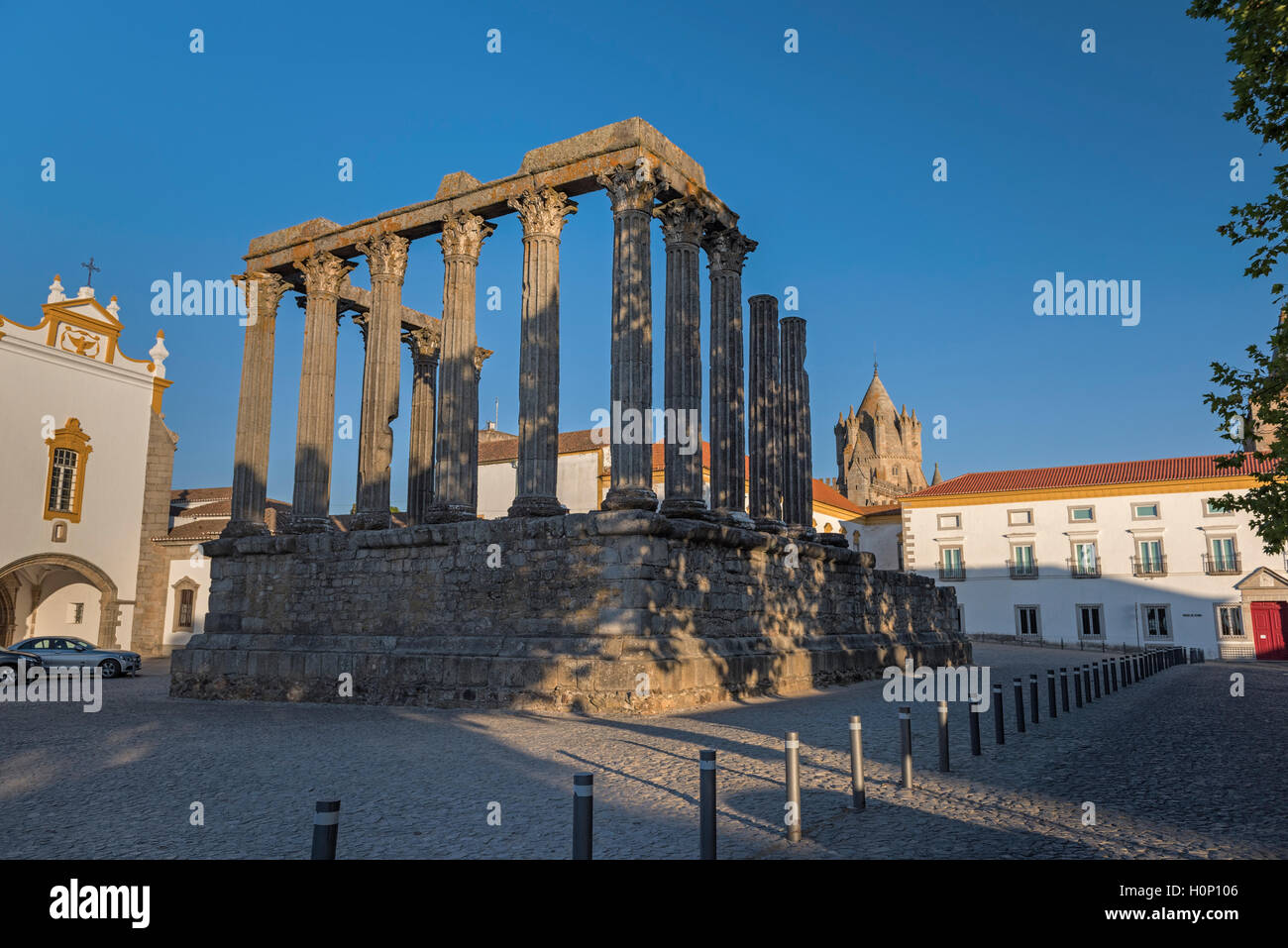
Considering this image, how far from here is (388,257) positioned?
723 inches

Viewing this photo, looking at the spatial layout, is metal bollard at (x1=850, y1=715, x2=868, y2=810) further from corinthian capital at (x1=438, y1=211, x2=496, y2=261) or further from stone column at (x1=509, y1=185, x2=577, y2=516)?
corinthian capital at (x1=438, y1=211, x2=496, y2=261)

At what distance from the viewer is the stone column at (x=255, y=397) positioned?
1956cm

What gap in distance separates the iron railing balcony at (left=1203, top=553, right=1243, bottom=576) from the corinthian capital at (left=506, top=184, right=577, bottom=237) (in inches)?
1559

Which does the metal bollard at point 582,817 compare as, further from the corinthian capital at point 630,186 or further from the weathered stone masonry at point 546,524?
the corinthian capital at point 630,186

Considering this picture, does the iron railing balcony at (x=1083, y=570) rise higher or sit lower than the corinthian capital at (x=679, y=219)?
lower

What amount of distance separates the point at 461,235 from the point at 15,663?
16077mm

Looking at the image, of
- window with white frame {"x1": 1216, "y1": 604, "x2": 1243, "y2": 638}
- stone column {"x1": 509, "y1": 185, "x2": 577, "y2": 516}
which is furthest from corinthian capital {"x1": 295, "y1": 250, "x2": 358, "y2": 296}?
window with white frame {"x1": 1216, "y1": 604, "x2": 1243, "y2": 638}

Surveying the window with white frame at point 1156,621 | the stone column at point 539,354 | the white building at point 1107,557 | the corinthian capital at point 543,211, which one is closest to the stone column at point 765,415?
the stone column at point 539,354

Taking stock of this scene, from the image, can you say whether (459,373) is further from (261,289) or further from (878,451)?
(878,451)

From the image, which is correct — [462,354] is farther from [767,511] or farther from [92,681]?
[92,681]

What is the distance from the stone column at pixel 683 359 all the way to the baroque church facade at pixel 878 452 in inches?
2797

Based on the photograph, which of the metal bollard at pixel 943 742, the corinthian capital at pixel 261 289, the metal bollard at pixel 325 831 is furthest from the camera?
the corinthian capital at pixel 261 289

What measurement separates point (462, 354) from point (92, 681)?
14.5 meters

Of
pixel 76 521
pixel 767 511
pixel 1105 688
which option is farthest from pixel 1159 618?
pixel 76 521
